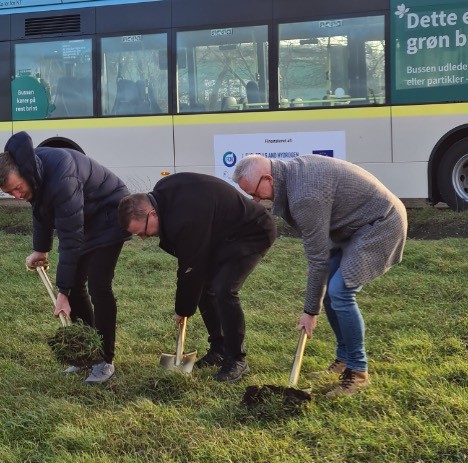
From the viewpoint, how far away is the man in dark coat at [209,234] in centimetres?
386

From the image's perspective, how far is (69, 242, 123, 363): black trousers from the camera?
427cm

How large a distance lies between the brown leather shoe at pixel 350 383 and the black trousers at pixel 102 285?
143 cm

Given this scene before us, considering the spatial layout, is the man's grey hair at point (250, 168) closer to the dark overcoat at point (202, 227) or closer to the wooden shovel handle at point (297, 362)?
the dark overcoat at point (202, 227)

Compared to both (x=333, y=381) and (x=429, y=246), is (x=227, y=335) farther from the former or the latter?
(x=429, y=246)

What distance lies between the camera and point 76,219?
13.1ft

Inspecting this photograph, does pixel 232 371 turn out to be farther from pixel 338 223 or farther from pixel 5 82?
pixel 5 82

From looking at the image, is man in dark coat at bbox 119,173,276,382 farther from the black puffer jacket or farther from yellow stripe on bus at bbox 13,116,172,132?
yellow stripe on bus at bbox 13,116,172,132

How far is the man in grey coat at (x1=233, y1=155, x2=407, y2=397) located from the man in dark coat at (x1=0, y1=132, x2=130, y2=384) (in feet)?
3.32

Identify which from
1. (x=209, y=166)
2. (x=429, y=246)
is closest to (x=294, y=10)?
(x=209, y=166)

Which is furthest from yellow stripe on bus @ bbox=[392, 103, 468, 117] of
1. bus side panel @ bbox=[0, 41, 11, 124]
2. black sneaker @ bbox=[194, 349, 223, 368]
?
black sneaker @ bbox=[194, 349, 223, 368]

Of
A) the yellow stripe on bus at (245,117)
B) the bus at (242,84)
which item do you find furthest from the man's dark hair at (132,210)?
the yellow stripe on bus at (245,117)

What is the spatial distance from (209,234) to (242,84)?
695cm

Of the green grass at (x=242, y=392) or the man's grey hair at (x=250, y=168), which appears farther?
the man's grey hair at (x=250, y=168)

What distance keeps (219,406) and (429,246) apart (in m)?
4.40
